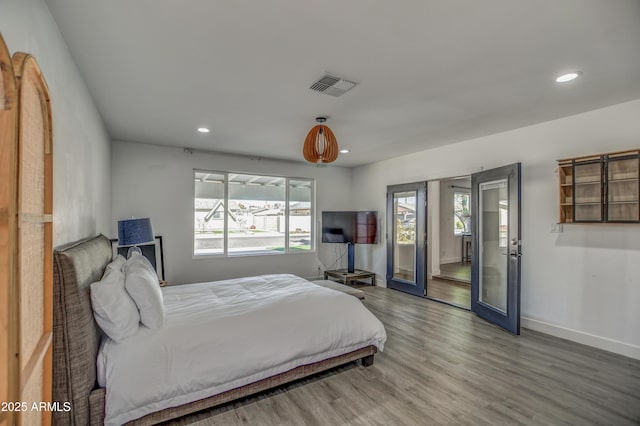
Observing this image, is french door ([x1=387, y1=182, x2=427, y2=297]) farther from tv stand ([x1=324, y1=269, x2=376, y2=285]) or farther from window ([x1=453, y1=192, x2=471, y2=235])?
window ([x1=453, y1=192, x2=471, y2=235])

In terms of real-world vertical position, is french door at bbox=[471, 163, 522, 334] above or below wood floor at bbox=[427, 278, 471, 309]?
above

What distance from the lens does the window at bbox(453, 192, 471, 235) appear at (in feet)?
28.3

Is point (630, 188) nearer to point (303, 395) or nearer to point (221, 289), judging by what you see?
point (303, 395)

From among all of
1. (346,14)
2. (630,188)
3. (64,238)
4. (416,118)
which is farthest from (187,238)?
(630,188)

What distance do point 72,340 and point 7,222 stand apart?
3.73 ft

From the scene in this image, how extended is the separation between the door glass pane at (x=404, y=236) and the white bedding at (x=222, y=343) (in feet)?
10.2

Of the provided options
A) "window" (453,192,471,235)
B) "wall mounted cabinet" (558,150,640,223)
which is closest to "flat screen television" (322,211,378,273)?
"wall mounted cabinet" (558,150,640,223)

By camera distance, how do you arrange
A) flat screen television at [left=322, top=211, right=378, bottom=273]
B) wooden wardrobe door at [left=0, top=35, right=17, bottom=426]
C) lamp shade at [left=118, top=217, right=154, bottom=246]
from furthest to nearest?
flat screen television at [left=322, top=211, right=378, bottom=273]
lamp shade at [left=118, top=217, right=154, bottom=246]
wooden wardrobe door at [left=0, top=35, right=17, bottom=426]

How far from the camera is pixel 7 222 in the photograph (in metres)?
0.90

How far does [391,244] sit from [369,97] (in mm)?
3689

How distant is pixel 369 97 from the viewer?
3.01m

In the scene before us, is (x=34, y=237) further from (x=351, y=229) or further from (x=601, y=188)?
(x=351, y=229)

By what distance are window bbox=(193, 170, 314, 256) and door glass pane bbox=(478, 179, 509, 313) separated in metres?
3.41

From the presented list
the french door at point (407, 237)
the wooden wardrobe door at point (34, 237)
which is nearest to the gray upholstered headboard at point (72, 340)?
the wooden wardrobe door at point (34, 237)
